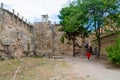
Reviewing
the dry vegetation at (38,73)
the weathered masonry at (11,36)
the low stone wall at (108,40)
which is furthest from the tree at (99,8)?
the weathered masonry at (11,36)

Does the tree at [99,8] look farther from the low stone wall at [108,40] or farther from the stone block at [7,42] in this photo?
the stone block at [7,42]

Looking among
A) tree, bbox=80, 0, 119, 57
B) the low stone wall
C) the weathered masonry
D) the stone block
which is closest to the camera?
tree, bbox=80, 0, 119, 57

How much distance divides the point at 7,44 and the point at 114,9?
42.9ft

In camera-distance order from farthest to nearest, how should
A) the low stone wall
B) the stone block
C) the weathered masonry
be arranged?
1. the stone block
2. the weathered masonry
3. the low stone wall

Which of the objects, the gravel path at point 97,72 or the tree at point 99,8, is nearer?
the gravel path at point 97,72

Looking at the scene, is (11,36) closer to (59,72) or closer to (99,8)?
(99,8)

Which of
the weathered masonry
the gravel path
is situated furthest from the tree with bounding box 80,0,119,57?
the weathered masonry

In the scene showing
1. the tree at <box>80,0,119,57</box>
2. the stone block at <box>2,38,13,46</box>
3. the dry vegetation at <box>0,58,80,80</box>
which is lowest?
the dry vegetation at <box>0,58,80,80</box>

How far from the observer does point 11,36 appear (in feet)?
97.7

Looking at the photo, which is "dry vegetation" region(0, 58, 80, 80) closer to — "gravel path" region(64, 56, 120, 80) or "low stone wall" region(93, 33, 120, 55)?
"gravel path" region(64, 56, 120, 80)

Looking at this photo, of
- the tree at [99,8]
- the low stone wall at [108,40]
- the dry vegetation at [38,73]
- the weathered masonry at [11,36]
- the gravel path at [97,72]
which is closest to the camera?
the gravel path at [97,72]

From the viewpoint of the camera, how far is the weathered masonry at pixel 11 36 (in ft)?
89.4

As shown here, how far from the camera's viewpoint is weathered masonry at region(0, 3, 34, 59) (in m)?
27.2

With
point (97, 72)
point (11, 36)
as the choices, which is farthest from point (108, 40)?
point (97, 72)
